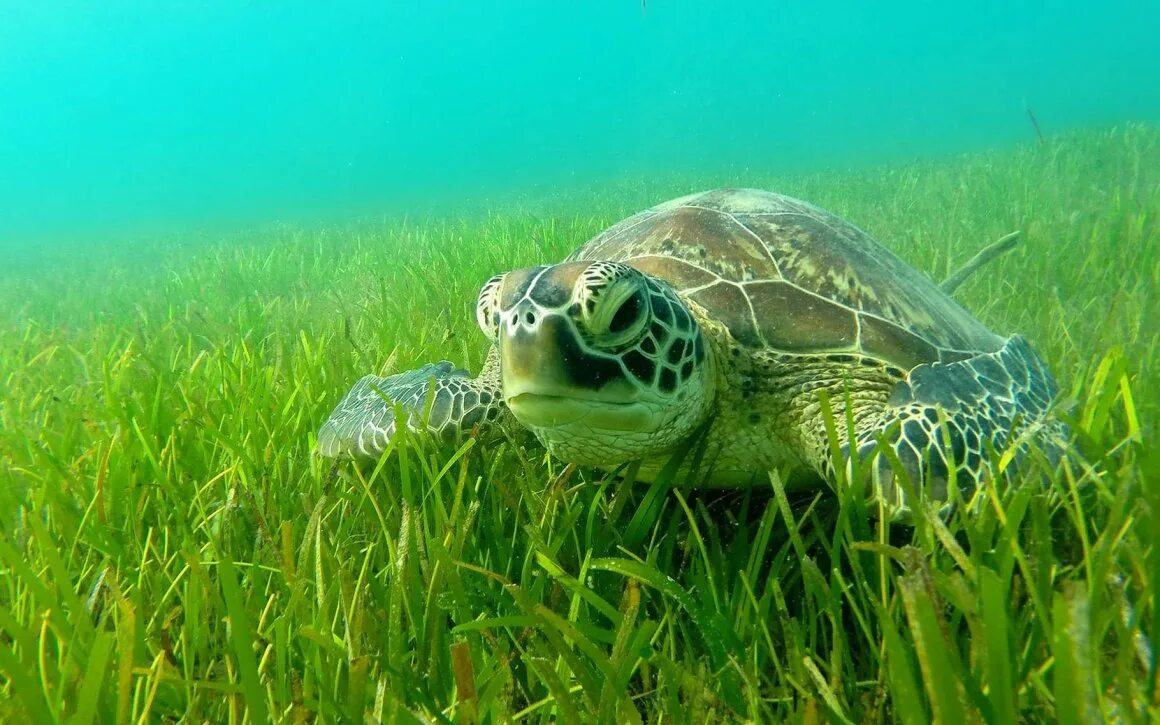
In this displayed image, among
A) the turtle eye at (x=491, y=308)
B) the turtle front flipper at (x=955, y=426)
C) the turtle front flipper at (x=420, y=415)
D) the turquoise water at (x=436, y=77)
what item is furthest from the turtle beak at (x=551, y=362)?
the turquoise water at (x=436, y=77)

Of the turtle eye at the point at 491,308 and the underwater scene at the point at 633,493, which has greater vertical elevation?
the turtle eye at the point at 491,308

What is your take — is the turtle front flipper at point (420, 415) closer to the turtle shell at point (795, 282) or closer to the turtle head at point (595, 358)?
the turtle head at point (595, 358)

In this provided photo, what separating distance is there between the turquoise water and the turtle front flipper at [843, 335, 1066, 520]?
7559cm

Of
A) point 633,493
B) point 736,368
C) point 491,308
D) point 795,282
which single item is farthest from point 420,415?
point 795,282

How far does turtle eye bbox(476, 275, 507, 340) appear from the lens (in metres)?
1.23

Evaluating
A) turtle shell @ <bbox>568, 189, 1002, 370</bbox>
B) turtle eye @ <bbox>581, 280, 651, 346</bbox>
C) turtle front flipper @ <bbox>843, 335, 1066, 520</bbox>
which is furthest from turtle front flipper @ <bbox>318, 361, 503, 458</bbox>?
turtle front flipper @ <bbox>843, 335, 1066, 520</bbox>

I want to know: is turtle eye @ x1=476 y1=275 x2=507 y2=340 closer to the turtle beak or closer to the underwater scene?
the underwater scene

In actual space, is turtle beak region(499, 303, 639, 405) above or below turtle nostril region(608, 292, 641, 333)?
below

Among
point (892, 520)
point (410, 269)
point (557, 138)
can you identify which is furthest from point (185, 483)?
point (557, 138)

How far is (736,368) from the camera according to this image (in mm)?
1438

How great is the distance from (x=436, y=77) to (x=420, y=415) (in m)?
110

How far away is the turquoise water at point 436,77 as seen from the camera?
79.8 m

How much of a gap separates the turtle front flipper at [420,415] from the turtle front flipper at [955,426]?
0.86 meters

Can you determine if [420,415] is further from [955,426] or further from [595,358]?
[955,426]
